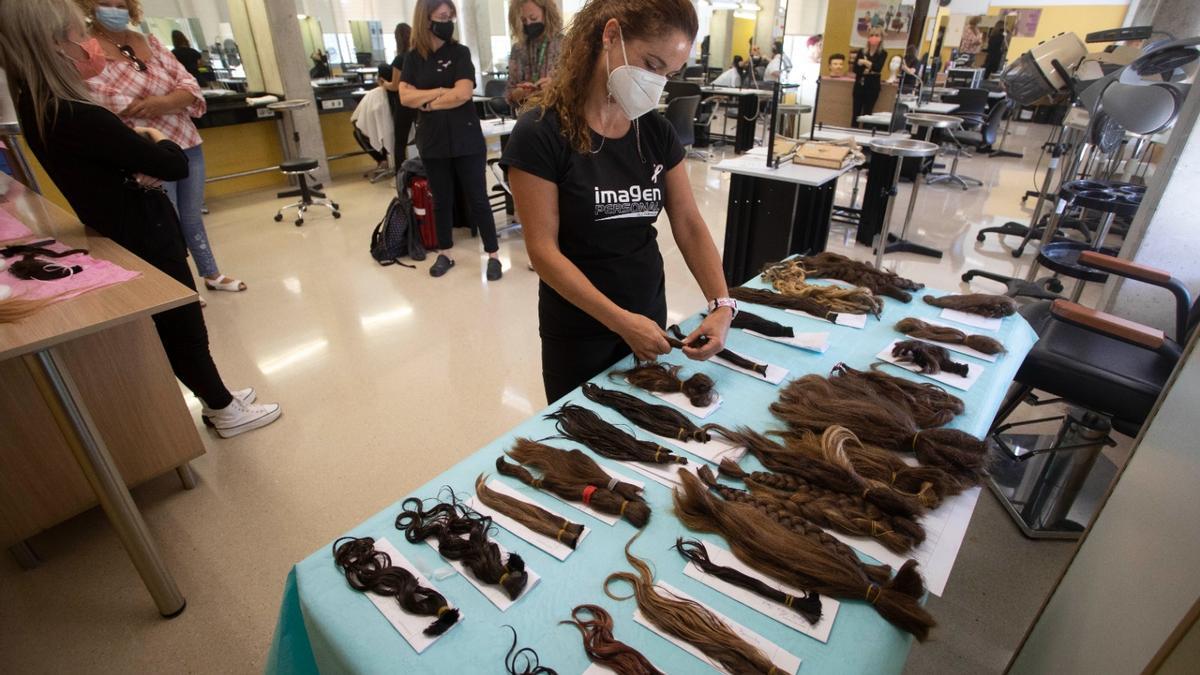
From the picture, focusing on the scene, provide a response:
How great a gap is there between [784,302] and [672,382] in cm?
71

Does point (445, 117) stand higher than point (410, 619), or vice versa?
point (445, 117)

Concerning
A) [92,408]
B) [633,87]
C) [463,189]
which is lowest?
[92,408]

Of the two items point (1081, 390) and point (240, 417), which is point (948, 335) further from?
point (240, 417)

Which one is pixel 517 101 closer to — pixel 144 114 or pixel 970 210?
pixel 144 114

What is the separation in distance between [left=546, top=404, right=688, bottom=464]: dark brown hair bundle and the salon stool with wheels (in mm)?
5264

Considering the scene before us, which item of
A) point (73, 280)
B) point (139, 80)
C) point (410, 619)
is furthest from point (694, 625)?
point (139, 80)

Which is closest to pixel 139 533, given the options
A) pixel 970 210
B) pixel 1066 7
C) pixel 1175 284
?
pixel 1175 284

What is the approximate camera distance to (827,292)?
2014 mm

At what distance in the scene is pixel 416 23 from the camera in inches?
142

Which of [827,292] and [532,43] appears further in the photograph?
[532,43]

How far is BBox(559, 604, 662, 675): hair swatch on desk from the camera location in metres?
0.80

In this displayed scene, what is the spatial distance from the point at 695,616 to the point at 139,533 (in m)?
1.73

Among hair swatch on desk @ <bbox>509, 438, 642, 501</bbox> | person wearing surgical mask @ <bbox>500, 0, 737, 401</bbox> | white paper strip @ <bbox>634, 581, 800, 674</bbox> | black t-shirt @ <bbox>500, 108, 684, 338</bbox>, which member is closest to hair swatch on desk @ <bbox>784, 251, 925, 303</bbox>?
person wearing surgical mask @ <bbox>500, 0, 737, 401</bbox>

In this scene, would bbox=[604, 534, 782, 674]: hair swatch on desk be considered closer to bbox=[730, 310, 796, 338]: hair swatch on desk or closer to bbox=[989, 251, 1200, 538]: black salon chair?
bbox=[730, 310, 796, 338]: hair swatch on desk
